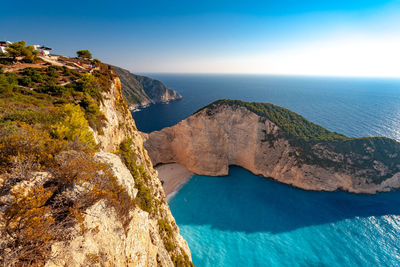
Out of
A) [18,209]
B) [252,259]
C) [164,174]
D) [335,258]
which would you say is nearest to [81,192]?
[18,209]

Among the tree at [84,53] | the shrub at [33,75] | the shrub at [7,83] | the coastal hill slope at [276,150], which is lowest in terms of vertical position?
the coastal hill slope at [276,150]

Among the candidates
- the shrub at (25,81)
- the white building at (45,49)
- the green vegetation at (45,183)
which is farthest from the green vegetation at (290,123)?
the green vegetation at (45,183)

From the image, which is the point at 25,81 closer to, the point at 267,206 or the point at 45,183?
the point at 45,183

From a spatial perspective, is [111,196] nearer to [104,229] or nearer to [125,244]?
[104,229]

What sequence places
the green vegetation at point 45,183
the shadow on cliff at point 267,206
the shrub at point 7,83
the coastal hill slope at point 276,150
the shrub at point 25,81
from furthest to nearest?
1. the coastal hill slope at point 276,150
2. the shadow on cliff at point 267,206
3. the shrub at point 25,81
4. the shrub at point 7,83
5. the green vegetation at point 45,183

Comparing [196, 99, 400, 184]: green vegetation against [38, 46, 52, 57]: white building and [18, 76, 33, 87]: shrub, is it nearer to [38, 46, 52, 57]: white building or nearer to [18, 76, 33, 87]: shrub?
[18, 76, 33, 87]: shrub

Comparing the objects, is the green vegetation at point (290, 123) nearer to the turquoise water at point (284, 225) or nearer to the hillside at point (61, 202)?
the turquoise water at point (284, 225)

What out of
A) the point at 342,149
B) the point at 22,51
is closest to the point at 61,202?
the point at 22,51
